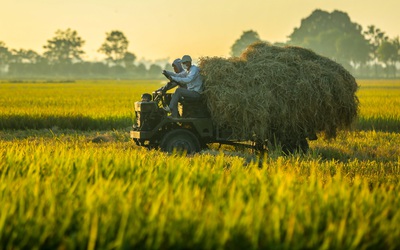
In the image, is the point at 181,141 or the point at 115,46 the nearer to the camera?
the point at 181,141

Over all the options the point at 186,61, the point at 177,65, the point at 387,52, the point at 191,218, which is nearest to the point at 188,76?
the point at 186,61

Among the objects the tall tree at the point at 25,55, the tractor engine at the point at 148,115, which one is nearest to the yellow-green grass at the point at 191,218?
the tractor engine at the point at 148,115

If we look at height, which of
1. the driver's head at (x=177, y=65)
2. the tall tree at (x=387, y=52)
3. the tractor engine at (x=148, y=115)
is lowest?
the tractor engine at (x=148, y=115)

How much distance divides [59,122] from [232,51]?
14998 cm

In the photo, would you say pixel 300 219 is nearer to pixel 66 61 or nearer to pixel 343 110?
pixel 343 110

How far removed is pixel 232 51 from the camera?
166 metres

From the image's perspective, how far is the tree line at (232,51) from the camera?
130625mm

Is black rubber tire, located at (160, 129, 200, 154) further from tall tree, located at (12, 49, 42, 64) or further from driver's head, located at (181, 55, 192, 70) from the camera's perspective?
tall tree, located at (12, 49, 42, 64)

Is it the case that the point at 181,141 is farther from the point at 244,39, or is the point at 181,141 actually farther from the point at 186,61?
the point at 244,39

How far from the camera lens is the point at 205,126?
423 inches

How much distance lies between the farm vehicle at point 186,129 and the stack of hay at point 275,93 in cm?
18

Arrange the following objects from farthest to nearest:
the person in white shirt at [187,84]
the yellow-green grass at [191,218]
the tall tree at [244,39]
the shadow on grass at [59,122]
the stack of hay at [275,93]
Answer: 1. the tall tree at [244,39]
2. the shadow on grass at [59,122]
3. the person in white shirt at [187,84]
4. the stack of hay at [275,93]
5. the yellow-green grass at [191,218]

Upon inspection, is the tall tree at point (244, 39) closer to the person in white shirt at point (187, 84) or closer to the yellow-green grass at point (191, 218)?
the person in white shirt at point (187, 84)

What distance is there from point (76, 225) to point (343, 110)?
25.1 ft
